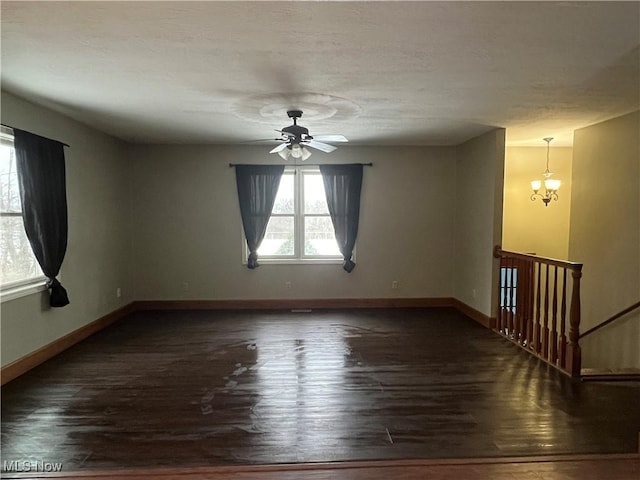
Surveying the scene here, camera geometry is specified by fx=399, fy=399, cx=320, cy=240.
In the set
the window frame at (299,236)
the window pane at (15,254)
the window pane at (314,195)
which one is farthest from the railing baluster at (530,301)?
the window pane at (15,254)

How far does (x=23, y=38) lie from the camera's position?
7.97ft

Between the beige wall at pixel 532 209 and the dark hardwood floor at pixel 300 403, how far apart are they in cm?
265

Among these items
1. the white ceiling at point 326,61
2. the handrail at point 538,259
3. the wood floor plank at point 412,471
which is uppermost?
the white ceiling at point 326,61

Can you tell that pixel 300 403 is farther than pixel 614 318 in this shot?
No

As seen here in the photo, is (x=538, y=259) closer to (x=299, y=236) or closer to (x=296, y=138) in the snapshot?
(x=296, y=138)

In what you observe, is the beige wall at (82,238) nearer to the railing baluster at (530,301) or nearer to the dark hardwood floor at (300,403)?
the dark hardwood floor at (300,403)

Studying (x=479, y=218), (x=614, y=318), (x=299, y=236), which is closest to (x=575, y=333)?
(x=614, y=318)

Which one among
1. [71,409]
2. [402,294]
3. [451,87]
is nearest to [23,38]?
[71,409]

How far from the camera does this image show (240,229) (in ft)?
20.8

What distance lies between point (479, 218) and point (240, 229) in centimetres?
359

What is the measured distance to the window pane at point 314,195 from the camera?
254 inches

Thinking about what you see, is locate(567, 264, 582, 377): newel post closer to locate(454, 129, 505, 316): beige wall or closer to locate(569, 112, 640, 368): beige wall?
locate(569, 112, 640, 368): beige wall

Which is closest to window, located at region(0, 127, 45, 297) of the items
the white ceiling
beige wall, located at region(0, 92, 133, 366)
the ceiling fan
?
beige wall, located at region(0, 92, 133, 366)

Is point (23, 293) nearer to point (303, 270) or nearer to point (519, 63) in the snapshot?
point (303, 270)
